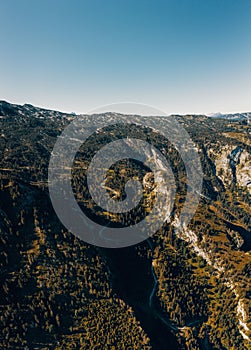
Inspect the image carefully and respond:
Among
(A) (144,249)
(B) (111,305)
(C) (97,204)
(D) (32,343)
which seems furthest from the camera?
(C) (97,204)

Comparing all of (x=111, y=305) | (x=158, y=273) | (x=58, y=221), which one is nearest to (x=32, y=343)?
(x=111, y=305)

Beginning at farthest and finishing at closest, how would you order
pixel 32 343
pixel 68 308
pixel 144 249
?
pixel 144 249 → pixel 68 308 → pixel 32 343

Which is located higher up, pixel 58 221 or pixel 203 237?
pixel 58 221

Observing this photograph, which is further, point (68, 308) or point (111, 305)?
point (111, 305)

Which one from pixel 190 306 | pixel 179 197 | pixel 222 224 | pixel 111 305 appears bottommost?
pixel 190 306

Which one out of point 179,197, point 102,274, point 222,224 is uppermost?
point 179,197

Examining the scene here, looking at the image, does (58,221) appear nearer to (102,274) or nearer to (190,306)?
(102,274)

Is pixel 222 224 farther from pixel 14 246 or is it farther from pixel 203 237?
pixel 14 246

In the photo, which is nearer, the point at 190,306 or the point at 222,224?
the point at 190,306

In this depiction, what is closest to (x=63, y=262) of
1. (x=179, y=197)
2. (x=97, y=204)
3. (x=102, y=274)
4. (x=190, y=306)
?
(x=102, y=274)
